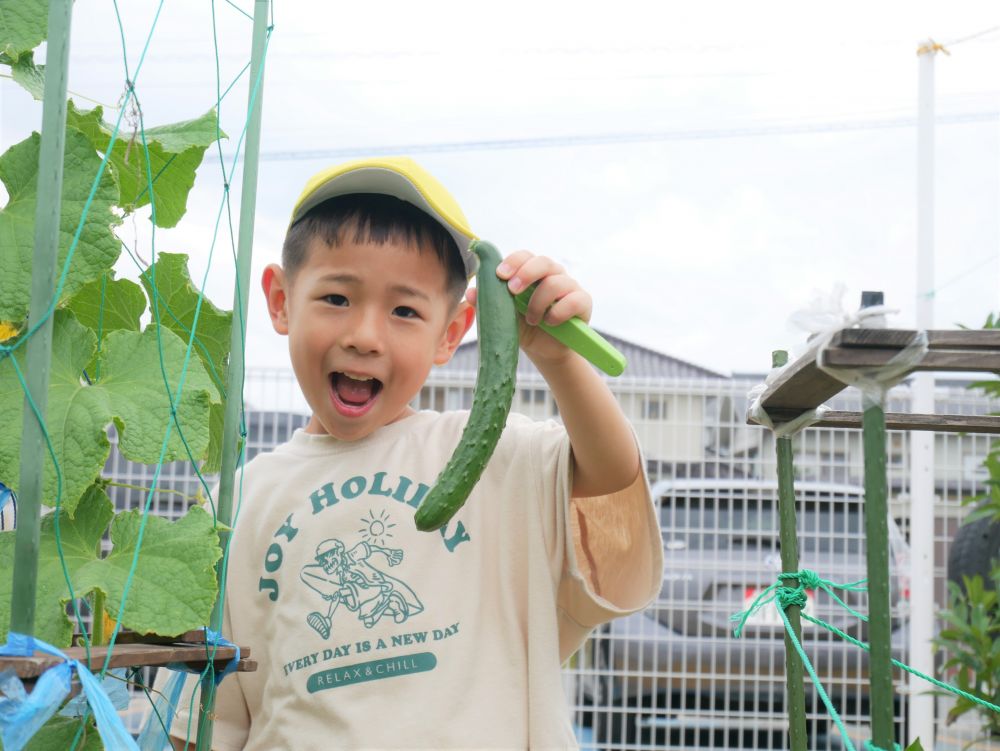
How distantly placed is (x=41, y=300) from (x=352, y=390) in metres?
0.89

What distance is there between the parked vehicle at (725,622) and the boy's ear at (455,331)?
3.31 meters

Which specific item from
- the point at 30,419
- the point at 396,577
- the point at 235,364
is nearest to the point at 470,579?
the point at 396,577

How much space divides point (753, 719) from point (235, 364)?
4.62 meters

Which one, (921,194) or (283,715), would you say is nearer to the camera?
(283,715)

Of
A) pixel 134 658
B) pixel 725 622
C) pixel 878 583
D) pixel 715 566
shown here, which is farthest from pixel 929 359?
pixel 725 622

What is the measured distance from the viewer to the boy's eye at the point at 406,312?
185cm

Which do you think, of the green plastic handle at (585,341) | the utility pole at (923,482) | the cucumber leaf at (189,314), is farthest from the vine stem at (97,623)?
the utility pole at (923,482)

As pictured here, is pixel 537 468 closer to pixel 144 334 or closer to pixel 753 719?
pixel 144 334

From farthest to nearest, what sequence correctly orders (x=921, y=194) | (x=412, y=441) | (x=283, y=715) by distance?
(x=921, y=194) → (x=412, y=441) → (x=283, y=715)

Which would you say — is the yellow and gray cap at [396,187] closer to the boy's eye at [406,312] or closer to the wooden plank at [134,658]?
the boy's eye at [406,312]

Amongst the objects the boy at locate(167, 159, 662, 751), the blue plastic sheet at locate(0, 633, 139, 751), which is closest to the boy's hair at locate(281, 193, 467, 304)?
the boy at locate(167, 159, 662, 751)

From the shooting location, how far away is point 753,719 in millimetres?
5312

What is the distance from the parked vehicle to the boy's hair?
3.53m

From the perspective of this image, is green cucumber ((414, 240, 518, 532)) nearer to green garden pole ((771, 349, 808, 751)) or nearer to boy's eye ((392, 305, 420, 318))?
green garden pole ((771, 349, 808, 751))
